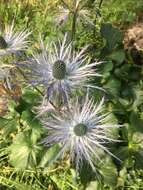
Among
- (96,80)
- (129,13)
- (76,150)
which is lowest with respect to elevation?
(76,150)

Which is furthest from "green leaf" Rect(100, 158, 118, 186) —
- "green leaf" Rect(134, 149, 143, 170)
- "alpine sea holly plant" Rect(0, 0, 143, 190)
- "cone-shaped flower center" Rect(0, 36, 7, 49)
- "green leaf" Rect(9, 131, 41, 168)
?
"cone-shaped flower center" Rect(0, 36, 7, 49)

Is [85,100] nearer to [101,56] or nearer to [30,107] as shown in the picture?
[30,107]

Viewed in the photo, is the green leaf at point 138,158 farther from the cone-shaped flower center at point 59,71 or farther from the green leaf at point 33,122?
the cone-shaped flower center at point 59,71

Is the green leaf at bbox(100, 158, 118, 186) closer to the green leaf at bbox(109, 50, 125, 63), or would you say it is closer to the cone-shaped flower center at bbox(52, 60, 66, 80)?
the cone-shaped flower center at bbox(52, 60, 66, 80)

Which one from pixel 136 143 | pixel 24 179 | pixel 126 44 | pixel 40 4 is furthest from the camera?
pixel 40 4

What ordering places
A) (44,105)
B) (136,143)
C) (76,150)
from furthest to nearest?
1. (136,143)
2. (44,105)
3. (76,150)

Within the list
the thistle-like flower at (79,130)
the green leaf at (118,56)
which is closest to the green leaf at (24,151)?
the thistle-like flower at (79,130)

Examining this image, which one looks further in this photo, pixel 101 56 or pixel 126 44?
pixel 126 44

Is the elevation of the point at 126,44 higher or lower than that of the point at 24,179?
higher

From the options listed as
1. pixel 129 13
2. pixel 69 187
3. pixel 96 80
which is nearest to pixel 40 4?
pixel 129 13
